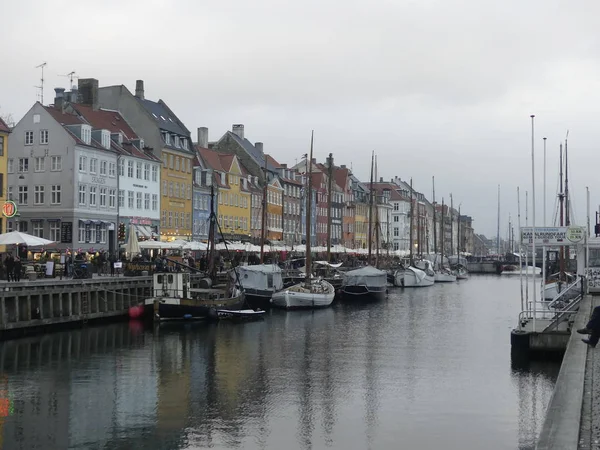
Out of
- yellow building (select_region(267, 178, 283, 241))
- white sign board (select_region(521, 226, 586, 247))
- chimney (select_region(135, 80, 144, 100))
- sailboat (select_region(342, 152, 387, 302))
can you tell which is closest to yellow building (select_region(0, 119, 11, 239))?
sailboat (select_region(342, 152, 387, 302))

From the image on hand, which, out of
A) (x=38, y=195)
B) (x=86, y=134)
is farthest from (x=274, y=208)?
(x=38, y=195)

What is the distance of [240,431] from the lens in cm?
2108

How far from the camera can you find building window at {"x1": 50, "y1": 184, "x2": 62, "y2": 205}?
222ft

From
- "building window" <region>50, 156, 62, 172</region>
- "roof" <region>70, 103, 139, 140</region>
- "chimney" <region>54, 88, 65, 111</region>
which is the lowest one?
"building window" <region>50, 156, 62, 172</region>

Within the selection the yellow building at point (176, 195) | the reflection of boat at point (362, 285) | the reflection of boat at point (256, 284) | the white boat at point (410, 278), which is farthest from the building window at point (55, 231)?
the white boat at point (410, 278)

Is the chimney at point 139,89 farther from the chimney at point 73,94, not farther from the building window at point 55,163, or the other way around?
the building window at point 55,163

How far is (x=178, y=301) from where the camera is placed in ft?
154

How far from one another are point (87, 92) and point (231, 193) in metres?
23.5

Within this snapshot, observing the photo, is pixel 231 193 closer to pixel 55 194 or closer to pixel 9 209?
pixel 55 194

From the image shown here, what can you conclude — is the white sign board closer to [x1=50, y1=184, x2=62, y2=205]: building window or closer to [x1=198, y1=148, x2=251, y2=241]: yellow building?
[x1=50, y1=184, x2=62, y2=205]: building window

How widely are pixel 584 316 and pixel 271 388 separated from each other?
12837 mm

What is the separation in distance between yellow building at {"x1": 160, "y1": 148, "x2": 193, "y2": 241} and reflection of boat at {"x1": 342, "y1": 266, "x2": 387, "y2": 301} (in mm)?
19038

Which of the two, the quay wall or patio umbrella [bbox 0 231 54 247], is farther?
patio umbrella [bbox 0 231 54 247]

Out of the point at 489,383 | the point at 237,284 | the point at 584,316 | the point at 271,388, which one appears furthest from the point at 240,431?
the point at 237,284
